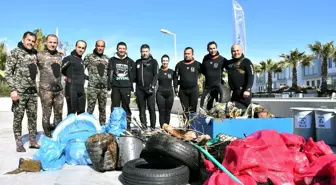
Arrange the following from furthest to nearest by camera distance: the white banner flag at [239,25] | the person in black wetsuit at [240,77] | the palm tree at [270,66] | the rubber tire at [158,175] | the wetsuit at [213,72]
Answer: the palm tree at [270,66], the white banner flag at [239,25], the wetsuit at [213,72], the person in black wetsuit at [240,77], the rubber tire at [158,175]

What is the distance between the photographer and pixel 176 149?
3.66 m

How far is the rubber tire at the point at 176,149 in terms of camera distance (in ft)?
12.0

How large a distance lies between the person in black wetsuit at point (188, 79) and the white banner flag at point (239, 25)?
43.7 feet

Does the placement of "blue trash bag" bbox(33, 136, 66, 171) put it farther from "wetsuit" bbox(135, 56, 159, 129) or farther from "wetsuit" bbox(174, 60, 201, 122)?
"wetsuit" bbox(174, 60, 201, 122)

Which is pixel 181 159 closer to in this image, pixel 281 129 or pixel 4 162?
pixel 281 129

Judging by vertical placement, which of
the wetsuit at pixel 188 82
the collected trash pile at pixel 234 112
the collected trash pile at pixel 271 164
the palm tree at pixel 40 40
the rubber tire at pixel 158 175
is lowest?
the rubber tire at pixel 158 175

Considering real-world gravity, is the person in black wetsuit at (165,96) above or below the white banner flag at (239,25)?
below

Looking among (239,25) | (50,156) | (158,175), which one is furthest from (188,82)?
(239,25)

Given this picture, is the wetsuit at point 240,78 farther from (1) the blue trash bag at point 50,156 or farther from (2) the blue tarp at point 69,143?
(1) the blue trash bag at point 50,156

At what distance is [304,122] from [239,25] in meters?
14.0

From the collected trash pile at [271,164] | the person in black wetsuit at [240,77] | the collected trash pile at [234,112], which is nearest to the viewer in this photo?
the collected trash pile at [271,164]

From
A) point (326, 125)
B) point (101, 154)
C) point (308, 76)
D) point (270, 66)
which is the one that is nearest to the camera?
point (101, 154)

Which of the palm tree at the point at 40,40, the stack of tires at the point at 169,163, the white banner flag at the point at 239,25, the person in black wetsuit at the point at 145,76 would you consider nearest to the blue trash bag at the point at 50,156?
the stack of tires at the point at 169,163

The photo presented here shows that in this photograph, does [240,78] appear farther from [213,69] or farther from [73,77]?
[73,77]
